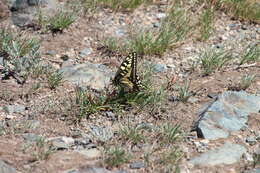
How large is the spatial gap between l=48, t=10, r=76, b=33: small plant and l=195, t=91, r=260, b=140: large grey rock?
289cm

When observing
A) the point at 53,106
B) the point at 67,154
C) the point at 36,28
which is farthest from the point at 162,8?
the point at 67,154

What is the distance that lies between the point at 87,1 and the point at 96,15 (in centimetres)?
29

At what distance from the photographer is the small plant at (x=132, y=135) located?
18.1 feet

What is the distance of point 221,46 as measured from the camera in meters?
7.97

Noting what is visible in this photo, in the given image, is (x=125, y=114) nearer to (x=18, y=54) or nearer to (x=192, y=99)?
(x=192, y=99)

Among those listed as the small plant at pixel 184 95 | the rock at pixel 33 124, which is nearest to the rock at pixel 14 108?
the rock at pixel 33 124

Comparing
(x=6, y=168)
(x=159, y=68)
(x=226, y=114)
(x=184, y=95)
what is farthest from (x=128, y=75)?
(x=6, y=168)

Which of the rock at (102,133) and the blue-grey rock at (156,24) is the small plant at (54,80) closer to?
the rock at (102,133)

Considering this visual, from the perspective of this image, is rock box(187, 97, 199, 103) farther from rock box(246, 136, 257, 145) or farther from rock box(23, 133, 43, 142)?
rock box(23, 133, 43, 142)

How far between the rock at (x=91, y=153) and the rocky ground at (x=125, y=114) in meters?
0.01

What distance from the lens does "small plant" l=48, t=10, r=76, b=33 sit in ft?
26.1

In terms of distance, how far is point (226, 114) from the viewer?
6016 mm

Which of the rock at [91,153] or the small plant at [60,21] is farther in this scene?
the small plant at [60,21]

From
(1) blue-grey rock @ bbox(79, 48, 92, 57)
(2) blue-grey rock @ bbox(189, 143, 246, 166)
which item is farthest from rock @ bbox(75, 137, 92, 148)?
(1) blue-grey rock @ bbox(79, 48, 92, 57)
